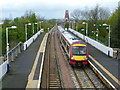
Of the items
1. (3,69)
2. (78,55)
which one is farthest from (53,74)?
(3,69)

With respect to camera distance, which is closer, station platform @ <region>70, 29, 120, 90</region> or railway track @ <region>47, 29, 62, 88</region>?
station platform @ <region>70, 29, 120, 90</region>

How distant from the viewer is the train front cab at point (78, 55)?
21.1m

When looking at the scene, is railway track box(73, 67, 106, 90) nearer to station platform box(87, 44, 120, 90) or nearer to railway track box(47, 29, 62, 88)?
station platform box(87, 44, 120, 90)

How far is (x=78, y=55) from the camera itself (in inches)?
834

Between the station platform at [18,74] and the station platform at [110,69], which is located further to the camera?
the station platform at [110,69]

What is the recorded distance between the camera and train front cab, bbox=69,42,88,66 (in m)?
21.1

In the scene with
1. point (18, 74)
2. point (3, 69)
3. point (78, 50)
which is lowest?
point (18, 74)

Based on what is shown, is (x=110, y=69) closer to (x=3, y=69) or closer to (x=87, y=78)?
(x=87, y=78)

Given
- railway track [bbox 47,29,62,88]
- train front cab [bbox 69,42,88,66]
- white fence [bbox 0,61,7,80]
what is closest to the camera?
railway track [bbox 47,29,62,88]

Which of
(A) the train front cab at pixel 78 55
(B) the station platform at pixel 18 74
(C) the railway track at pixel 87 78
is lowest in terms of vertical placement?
(C) the railway track at pixel 87 78

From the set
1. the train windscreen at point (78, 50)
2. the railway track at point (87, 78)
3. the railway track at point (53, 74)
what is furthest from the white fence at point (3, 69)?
the train windscreen at point (78, 50)

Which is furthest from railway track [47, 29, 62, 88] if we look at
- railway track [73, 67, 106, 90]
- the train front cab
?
the train front cab

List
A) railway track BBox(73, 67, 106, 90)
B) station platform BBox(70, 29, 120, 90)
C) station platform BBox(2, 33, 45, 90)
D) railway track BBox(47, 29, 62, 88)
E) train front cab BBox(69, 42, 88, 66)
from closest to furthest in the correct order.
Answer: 1. station platform BBox(2, 33, 45, 90)
2. station platform BBox(70, 29, 120, 90)
3. railway track BBox(73, 67, 106, 90)
4. railway track BBox(47, 29, 62, 88)
5. train front cab BBox(69, 42, 88, 66)

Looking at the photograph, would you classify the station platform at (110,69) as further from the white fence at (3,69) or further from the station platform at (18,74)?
the white fence at (3,69)
